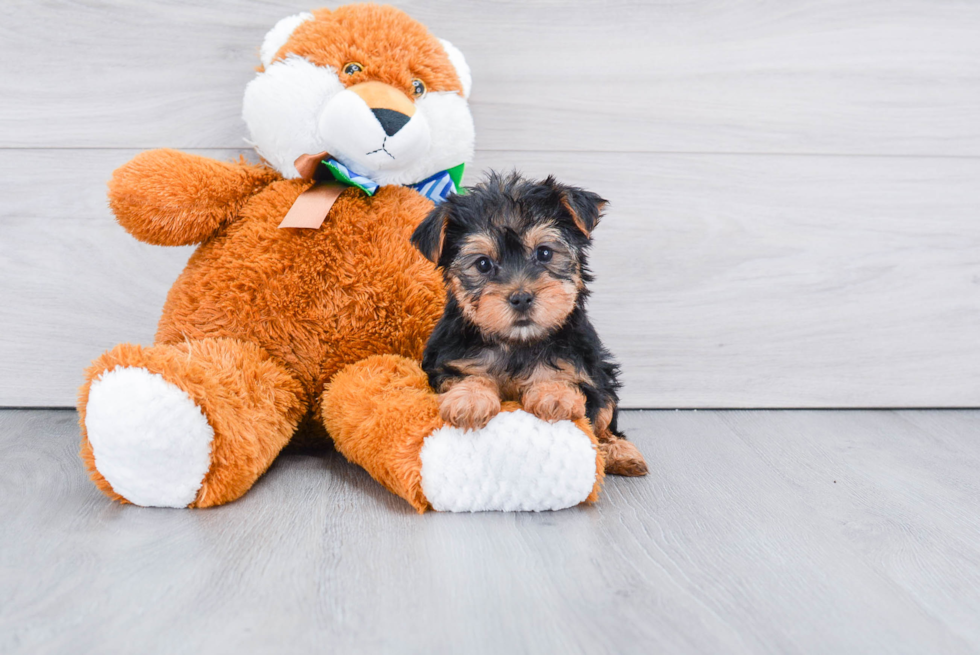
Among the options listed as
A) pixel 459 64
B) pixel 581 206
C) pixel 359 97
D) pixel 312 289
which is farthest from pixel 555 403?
pixel 459 64

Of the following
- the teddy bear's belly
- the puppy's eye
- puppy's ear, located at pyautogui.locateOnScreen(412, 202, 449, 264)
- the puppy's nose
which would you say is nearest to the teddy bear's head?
the teddy bear's belly

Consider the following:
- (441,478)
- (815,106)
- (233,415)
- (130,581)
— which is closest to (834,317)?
(815,106)

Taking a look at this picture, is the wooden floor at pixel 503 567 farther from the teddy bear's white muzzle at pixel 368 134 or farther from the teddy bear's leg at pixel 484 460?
the teddy bear's white muzzle at pixel 368 134

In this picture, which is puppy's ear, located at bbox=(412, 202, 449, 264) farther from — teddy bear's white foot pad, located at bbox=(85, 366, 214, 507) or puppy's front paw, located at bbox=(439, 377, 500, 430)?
teddy bear's white foot pad, located at bbox=(85, 366, 214, 507)

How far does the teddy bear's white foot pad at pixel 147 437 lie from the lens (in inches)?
61.7

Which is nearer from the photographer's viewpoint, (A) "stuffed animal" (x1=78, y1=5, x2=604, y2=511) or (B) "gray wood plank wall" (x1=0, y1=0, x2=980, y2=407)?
(A) "stuffed animal" (x1=78, y1=5, x2=604, y2=511)

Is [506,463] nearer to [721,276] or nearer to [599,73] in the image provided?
[721,276]

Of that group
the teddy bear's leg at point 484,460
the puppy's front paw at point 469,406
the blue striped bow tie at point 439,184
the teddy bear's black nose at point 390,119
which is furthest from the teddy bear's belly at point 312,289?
the puppy's front paw at point 469,406

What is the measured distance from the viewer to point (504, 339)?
1.74 meters

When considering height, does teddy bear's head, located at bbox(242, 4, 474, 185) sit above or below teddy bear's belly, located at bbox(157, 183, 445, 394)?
above

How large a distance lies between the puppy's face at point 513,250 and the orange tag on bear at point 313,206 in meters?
0.37

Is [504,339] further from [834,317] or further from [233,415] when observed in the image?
[834,317]

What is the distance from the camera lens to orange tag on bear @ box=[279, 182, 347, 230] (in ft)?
6.48

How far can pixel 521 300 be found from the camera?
5.27ft
